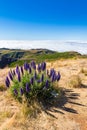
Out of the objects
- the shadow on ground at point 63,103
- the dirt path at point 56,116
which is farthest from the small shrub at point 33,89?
the dirt path at point 56,116

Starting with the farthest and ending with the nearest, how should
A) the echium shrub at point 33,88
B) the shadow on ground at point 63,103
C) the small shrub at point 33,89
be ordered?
the echium shrub at point 33,88
the small shrub at point 33,89
the shadow on ground at point 63,103

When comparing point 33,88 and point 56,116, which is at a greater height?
point 33,88

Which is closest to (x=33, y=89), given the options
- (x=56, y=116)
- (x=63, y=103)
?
(x=63, y=103)

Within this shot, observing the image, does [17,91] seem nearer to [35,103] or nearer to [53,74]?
[35,103]

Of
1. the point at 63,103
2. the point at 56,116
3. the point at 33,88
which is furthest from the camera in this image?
the point at 63,103

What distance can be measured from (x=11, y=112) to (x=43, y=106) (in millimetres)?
1207

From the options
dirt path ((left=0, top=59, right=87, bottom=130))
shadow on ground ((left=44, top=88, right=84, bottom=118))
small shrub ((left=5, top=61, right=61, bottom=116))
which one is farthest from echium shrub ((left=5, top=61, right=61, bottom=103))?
Answer: dirt path ((left=0, top=59, right=87, bottom=130))

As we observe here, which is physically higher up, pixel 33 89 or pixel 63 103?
pixel 33 89

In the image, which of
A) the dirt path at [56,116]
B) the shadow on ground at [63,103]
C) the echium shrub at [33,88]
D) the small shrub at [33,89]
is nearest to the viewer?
the dirt path at [56,116]

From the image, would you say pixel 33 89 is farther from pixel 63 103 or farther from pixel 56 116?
pixel 56 116

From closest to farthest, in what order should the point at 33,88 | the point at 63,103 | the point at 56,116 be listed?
the point at 56,116 → the point at 33,88 → the point at 63,103

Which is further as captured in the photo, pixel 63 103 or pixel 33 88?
pixel 63 103

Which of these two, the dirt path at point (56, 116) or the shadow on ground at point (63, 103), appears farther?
the shadow on ground at point (63, 103)

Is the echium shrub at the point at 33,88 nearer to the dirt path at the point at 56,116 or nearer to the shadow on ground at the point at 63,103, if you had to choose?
the shadow on ground at the point at 63,103
